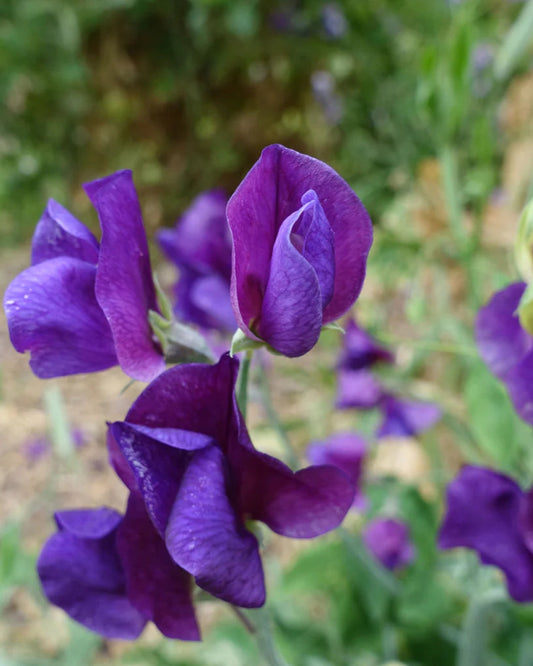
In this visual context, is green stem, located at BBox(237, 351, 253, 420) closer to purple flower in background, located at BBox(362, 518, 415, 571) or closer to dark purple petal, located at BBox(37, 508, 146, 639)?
dark purple petal, located at BBox(37, 508, 146, 639)

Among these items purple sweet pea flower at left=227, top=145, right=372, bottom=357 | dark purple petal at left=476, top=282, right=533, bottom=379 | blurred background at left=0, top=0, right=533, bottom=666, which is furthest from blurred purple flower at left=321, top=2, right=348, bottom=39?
purple sweet pea flower at left=227, top=145, right=372, bottom=357

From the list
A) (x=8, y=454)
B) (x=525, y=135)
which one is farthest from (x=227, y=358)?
(x=8, y=454)

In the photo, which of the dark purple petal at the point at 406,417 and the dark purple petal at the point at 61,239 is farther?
the dark purple petal at the point at 406,417

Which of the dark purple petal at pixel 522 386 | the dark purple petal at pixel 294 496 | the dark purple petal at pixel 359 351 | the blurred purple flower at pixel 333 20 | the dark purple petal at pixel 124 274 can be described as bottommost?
the dark purple petal at pixel 359 351

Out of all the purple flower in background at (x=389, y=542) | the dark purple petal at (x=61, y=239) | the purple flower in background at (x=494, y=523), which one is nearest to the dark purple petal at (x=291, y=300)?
the dark purple petal at (x=61, y=239)

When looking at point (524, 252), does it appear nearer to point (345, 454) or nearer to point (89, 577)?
point (89, 577)

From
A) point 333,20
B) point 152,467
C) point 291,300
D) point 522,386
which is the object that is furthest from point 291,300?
point 333,20

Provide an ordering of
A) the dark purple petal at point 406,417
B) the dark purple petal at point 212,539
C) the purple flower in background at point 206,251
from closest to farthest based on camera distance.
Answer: the dark purple petal at point 212,539 < the purple flower in background at point 206,251 < the dark purple petal at point 406,417

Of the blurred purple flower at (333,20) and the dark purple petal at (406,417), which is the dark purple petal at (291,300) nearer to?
the dark purple petal at (406,417)
